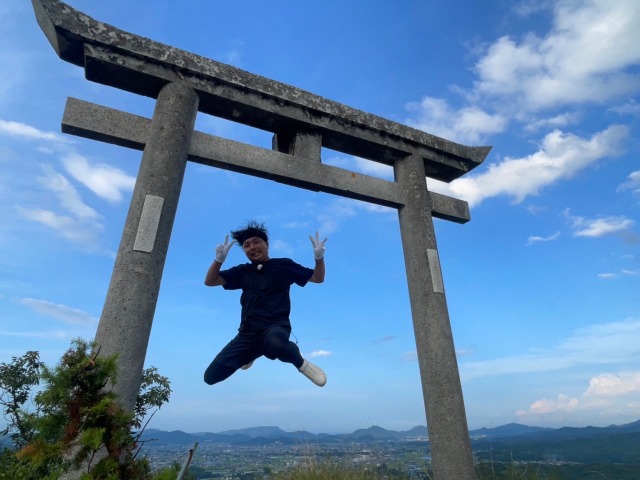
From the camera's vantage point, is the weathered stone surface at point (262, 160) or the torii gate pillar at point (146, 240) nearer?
the torii gate pillar at point (146, 240)

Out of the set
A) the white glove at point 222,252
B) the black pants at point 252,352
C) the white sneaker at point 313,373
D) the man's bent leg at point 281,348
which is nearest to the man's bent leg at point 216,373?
the black pants at point 252,352

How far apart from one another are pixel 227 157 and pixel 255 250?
3.26 feet

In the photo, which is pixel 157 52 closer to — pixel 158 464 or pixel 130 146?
pixel 130 146

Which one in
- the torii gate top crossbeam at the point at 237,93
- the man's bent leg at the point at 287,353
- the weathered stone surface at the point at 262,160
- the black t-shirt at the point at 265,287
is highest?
the torii gate top crossbeam at the point at 237,93

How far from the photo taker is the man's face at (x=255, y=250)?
4371 millimetres

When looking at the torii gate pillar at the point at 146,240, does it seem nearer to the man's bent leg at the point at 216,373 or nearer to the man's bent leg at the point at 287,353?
the man's bent leg at the point at 216,373

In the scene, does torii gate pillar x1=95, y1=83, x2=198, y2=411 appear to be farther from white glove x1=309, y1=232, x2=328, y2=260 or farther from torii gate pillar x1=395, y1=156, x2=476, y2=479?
torii gate pillar x1=395, y1=156, x2=476, y2=479

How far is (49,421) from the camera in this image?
1834 mm

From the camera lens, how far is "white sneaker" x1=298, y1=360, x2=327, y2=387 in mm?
4000

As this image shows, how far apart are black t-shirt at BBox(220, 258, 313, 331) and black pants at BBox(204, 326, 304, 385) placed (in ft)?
0.33

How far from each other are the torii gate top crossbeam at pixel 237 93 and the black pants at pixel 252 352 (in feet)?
7.97

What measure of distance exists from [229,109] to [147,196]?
154 cm

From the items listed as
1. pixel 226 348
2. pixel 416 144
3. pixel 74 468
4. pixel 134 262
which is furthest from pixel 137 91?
pixel 74 468

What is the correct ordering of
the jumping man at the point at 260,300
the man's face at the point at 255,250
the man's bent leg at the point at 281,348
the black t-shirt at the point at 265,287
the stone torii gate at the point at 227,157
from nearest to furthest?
the stone torii gate at the point at 227,157 → the man's bent leg at the point at 281,348 → the jumping man at the point at 260,300 → the black t-shirt at the point at 265,287 → the man's face at the point at 255,250
